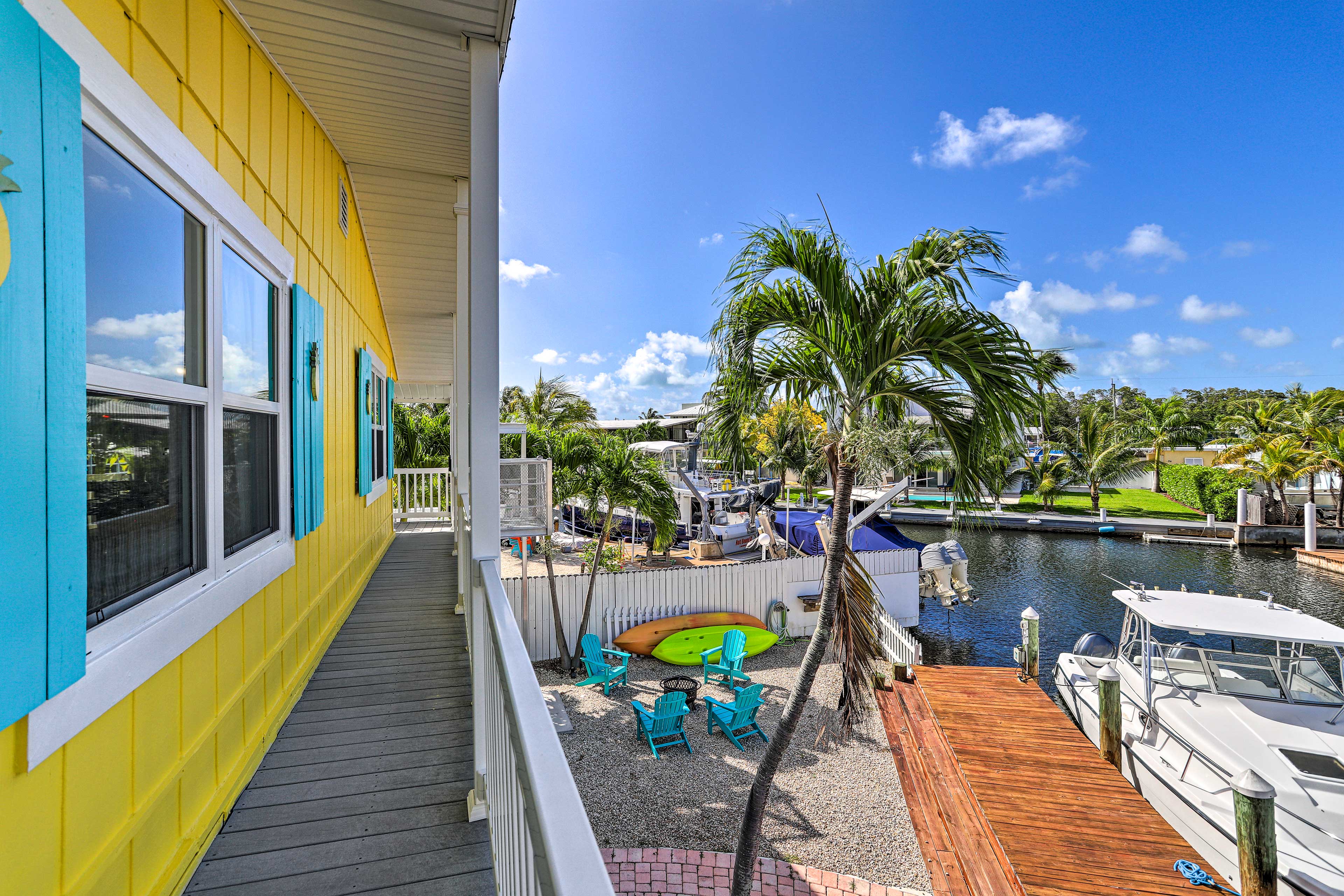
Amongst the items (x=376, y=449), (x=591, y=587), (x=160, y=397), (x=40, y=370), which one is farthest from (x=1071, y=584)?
(x=40, y=370)

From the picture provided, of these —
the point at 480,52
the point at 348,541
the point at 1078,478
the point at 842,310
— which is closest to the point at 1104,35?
the point at 1078,478

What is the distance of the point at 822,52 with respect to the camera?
648 inches

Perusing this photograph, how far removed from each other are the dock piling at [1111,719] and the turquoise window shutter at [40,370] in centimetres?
937

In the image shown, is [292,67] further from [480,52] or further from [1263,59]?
[1263,59]

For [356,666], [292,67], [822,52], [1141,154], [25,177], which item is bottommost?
[356,666]

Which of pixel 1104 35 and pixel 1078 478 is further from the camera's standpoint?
pixel 1078 478

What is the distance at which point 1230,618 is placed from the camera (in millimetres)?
7246

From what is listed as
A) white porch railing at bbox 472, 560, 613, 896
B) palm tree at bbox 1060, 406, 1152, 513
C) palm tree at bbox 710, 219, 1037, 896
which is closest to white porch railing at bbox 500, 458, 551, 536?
palm tree at bbox 710, 219, 1037, 896

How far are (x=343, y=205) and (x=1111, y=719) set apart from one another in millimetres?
10632

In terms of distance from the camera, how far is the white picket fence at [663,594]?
10453mm

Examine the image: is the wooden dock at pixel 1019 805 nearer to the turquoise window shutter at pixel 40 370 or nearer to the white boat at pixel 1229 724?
the white boat at pixel 1229 724

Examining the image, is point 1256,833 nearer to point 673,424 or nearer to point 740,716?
point 740,716

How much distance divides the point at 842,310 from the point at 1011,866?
17.3ft

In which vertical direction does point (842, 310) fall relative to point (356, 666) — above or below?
above
